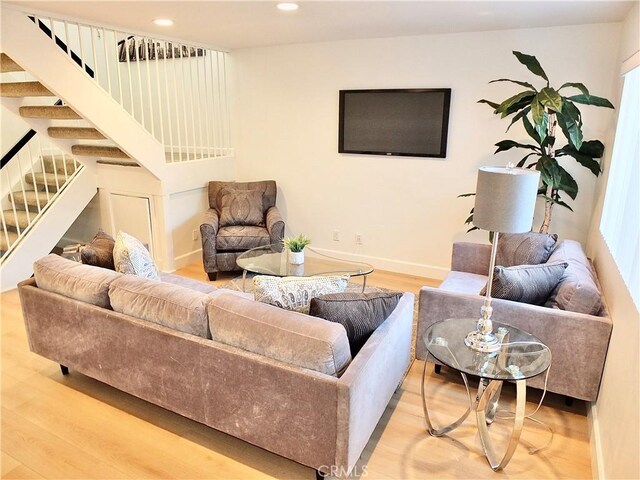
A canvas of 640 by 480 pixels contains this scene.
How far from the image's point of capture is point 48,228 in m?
4.30

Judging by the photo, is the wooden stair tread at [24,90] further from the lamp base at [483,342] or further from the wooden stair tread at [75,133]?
the lamp base at [483,342]

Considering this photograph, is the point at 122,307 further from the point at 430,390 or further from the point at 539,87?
the point at 539,87

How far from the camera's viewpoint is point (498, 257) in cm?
319

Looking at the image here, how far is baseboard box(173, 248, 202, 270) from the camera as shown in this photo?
4586mm

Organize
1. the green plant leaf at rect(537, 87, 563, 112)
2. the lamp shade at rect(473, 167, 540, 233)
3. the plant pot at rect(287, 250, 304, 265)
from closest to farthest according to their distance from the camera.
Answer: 1. the lamp shade at rect(473, 167, 540, 233)
2. the green plant leaf at rect(537, 87, 563, 112)
3. the plant pot at rect(287, 250, 304, 265)

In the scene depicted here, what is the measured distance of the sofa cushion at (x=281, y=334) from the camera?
178cm

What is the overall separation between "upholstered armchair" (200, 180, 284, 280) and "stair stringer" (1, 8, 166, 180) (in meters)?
0.66

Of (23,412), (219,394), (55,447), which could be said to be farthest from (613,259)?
(23,412)

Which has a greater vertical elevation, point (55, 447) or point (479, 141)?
point (479, 141)

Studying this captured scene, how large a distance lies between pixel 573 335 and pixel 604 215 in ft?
3.85

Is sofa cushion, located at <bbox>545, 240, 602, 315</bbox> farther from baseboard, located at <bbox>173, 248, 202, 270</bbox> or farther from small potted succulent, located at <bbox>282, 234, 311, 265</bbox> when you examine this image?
baseboard, located at <bbox>173, 248, 202, 270</bbox>

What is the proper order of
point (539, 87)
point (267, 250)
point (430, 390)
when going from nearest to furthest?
point (430, 390) → point (539, 87) → point (267, 250)

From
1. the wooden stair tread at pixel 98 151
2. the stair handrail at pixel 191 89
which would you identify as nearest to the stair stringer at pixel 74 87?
the wooden stair tread at pixel 98 151

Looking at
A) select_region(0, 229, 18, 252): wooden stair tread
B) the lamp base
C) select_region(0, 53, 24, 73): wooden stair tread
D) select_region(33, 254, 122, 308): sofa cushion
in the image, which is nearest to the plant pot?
select_region(33, 254, 122, 308): sofa cushion
